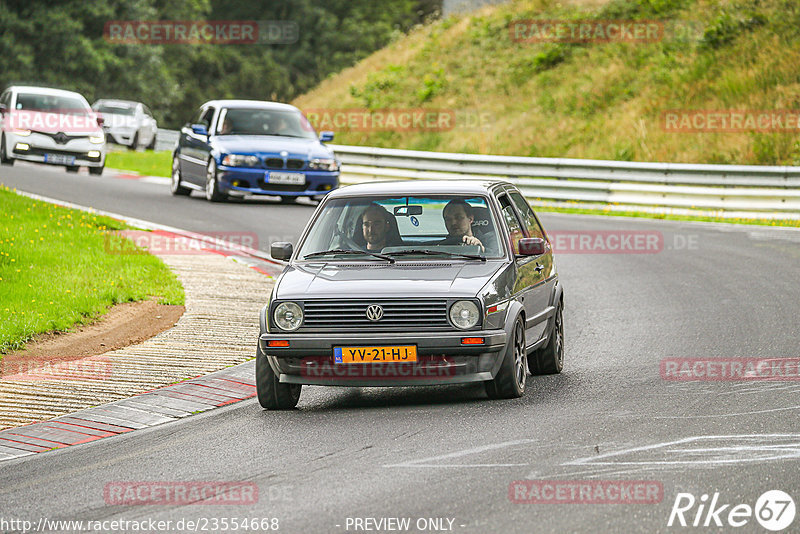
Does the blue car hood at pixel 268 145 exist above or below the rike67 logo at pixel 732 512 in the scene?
above

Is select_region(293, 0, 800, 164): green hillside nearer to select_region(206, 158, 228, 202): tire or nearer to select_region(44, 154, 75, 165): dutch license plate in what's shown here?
select_region(44, 154, 75, 165): dutch license plate

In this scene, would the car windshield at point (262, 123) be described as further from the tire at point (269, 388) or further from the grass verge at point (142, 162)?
the tire at point (269, 388)

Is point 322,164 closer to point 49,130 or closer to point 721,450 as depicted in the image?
point 49,130

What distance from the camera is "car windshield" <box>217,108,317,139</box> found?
23.8m

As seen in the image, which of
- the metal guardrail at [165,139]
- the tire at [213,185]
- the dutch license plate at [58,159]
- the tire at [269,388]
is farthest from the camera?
the metal guardrail at [165,139]

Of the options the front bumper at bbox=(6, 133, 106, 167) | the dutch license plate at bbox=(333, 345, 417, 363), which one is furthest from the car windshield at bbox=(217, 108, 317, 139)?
the dutch license plate at bbox=(333, 345, 417, 363)

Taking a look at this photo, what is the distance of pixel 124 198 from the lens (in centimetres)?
2364

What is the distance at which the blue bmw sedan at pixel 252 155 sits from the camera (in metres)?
22.7

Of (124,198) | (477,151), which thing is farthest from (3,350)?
(477,151)

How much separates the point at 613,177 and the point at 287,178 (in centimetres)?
704

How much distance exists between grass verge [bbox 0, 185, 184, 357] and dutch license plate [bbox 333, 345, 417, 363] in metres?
3.65

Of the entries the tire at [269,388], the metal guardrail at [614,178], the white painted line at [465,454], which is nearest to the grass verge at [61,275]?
the tire at [269,388]

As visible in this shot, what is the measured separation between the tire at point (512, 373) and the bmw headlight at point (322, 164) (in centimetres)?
1405

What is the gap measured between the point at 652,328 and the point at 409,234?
136 inches
